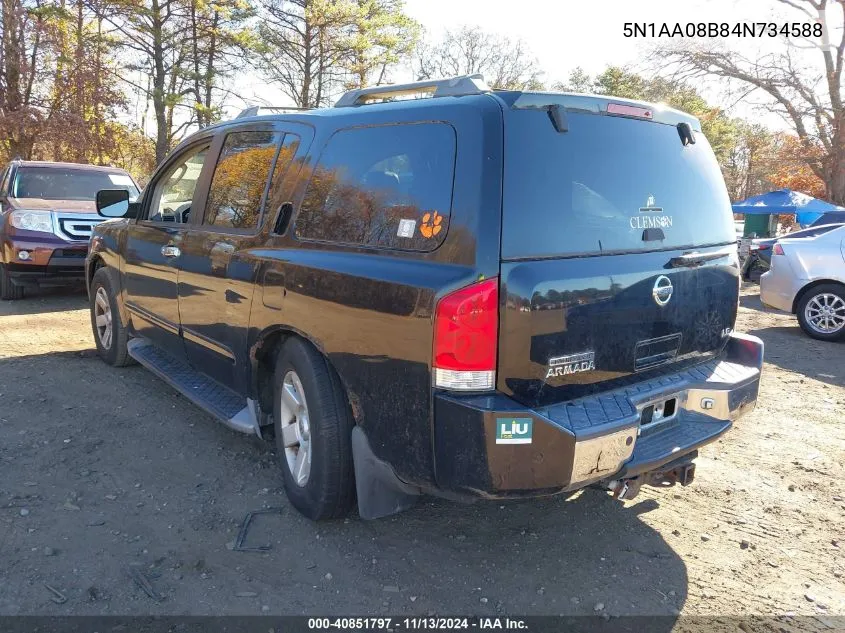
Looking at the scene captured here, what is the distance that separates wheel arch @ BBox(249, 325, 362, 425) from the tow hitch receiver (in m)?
1.29

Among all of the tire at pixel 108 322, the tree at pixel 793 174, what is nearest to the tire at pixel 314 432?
the tire at pixel 108 322

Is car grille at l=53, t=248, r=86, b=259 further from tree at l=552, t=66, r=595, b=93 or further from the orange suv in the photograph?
tree at l=552, t=66, r=595, b=93

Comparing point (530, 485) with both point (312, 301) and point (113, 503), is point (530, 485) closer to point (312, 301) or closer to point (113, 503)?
point (312, 301)

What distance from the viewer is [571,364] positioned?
2.57 metres

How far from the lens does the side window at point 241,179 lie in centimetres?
361

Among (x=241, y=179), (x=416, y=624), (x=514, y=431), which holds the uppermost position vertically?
(x=241, y=179)

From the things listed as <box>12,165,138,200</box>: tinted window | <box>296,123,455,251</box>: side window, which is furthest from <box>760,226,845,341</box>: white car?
<box>12,165,138,200</box>: tinted window

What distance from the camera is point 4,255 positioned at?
27.5 feet

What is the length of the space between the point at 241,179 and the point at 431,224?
170 centimetres

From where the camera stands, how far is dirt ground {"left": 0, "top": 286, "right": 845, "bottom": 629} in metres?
2.70

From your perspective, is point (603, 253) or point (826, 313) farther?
point (826, 313)

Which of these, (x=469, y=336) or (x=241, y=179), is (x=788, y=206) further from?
(x=469, y=336)

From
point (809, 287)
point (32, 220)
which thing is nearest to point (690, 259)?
point (809, 287)

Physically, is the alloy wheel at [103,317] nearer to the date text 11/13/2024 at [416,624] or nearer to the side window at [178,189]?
the side window at [178,189]
